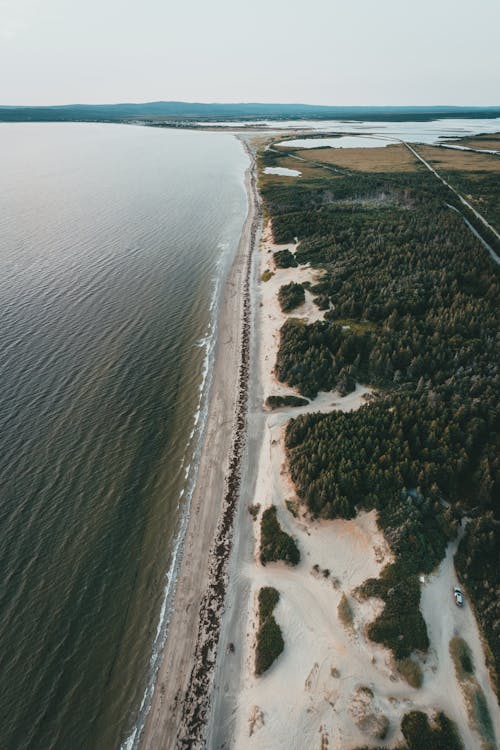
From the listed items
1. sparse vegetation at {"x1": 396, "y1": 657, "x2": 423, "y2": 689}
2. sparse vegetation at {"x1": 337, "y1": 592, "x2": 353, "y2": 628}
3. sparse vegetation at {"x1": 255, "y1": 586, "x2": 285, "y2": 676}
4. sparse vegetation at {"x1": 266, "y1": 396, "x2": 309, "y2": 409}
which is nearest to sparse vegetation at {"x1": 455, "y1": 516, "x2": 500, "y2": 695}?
sparse vegetation at {"x1": 396, "y1": 657, "x2": 423, "y2": 689}

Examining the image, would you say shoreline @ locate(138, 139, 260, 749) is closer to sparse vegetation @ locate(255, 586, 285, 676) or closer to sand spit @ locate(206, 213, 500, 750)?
sand spit @ locate(206, 213, 500, 750)

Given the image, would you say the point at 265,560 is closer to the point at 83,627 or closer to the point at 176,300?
the point at 83,627

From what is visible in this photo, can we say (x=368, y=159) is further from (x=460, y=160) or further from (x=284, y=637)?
(x=284, y=637)

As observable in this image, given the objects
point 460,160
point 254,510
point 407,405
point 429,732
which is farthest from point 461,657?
point 460,160

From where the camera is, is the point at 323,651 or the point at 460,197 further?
the point at 460,197

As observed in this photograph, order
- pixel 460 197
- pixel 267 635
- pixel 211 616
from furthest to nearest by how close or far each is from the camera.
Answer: pixel 460 197 < pixel 211 616 < pixel 267 635

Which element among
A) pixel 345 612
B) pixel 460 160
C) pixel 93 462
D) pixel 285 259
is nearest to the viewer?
pixel 345 612

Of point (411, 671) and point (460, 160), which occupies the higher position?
point (460, 160)
